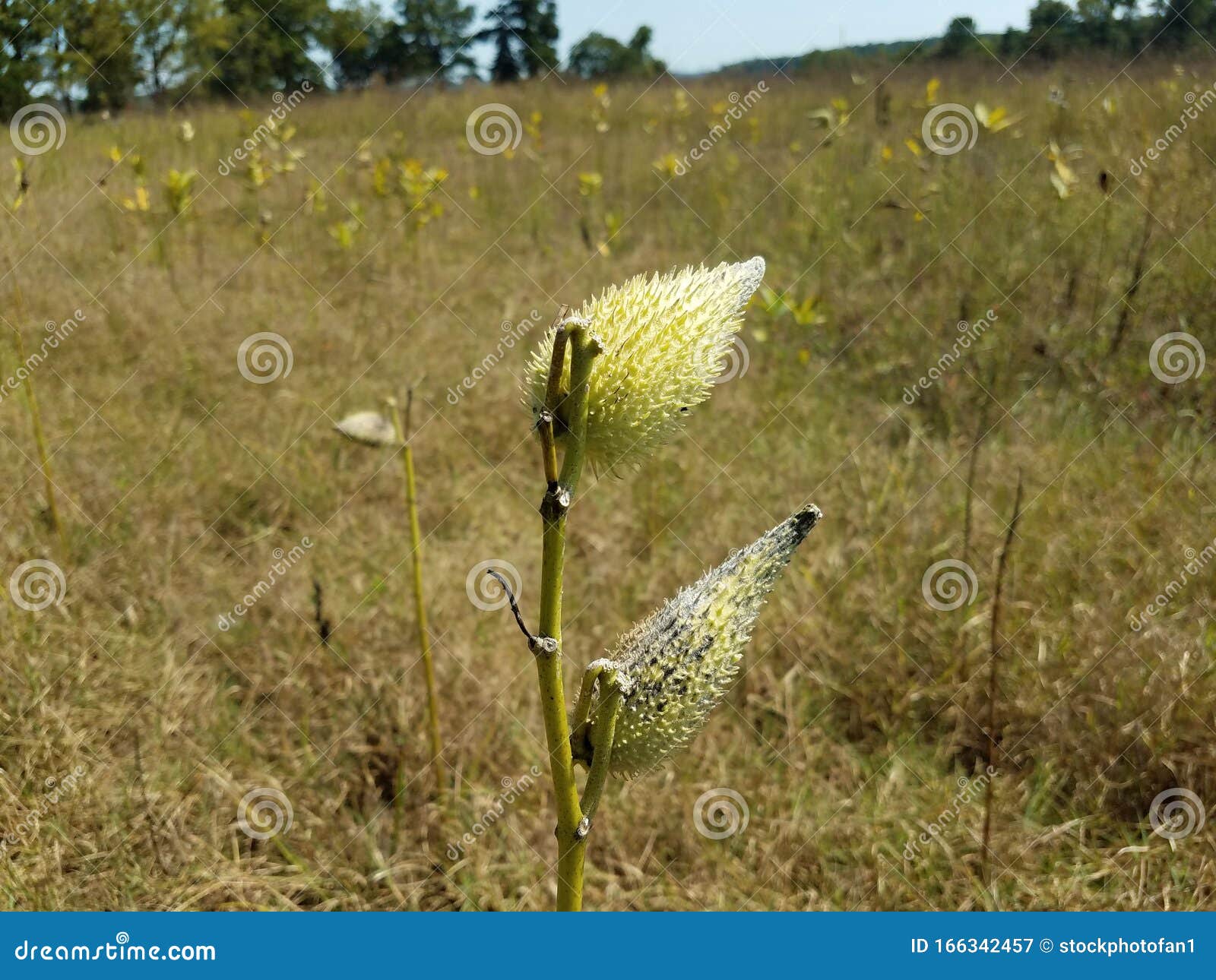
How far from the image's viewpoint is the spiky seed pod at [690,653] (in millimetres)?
791

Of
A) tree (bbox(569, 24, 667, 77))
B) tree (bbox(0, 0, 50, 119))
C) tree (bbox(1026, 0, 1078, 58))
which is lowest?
tree (bbox(0, 0, 50, 119))

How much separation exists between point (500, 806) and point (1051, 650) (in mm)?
1502

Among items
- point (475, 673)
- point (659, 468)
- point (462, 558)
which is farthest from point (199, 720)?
point (659, 468)

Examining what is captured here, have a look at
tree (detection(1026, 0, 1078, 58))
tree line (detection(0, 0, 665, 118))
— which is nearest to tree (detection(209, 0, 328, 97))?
tree line (detection(0, 0, 665, 118))

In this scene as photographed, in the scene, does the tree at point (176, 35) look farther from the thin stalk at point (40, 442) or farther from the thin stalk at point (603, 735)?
the thin stalk at point (603, 735)

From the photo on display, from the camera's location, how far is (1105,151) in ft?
17.0

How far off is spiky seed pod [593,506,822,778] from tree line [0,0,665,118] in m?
2.45

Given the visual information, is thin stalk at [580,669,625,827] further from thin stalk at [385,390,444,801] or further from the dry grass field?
the dry grass field

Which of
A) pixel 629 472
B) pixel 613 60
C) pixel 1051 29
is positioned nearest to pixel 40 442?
pixel 629 472

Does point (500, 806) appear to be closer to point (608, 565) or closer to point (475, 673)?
point (475, 673)

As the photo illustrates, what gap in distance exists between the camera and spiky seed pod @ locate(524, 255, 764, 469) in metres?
0.71

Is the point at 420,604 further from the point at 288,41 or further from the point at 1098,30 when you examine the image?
the point at 1098,30

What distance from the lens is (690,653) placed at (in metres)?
0.79

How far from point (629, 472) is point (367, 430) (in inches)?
39.0
